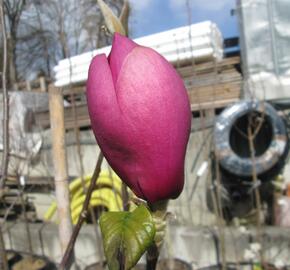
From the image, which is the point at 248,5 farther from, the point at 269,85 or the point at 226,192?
the point at 226,192

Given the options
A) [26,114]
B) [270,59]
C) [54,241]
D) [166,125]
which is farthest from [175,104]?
[26,114]

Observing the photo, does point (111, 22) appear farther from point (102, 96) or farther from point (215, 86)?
point (215, 86)

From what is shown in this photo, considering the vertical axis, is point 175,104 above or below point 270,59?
below

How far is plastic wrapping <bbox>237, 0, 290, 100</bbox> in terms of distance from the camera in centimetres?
347

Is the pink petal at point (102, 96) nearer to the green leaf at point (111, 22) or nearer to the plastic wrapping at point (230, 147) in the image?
the green leaf at point (111, 22)

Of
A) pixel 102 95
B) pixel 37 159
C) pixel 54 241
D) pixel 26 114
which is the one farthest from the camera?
pixel 26 114

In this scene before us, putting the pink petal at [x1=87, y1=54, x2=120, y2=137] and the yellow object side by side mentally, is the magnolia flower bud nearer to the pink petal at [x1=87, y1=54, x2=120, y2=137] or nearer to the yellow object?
the pink petal at [x1=87, y1=54, x2=120, y2=137]

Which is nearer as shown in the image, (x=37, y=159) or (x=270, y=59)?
(x=270, y=59)

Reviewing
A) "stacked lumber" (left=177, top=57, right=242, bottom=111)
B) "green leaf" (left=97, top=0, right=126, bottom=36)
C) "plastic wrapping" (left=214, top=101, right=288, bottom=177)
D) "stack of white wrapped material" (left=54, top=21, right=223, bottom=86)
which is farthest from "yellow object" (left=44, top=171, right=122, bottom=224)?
"green leaf" (left=97, top=0, right=126, bottom=36)

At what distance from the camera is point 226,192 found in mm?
3348

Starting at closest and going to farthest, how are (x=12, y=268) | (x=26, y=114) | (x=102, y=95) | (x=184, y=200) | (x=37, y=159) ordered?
1. (x=102, y=95)
2. (x=12, y=268)
3. (x=184, y=200)
4. (x=37, y=159)
5. (x=26, y=114)

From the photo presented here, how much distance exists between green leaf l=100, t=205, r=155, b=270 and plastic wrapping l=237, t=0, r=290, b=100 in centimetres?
319

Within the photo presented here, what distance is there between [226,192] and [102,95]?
10.2 ft

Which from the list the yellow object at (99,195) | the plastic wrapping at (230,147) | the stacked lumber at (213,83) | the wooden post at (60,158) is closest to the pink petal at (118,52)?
the wooden post at (60,158)
